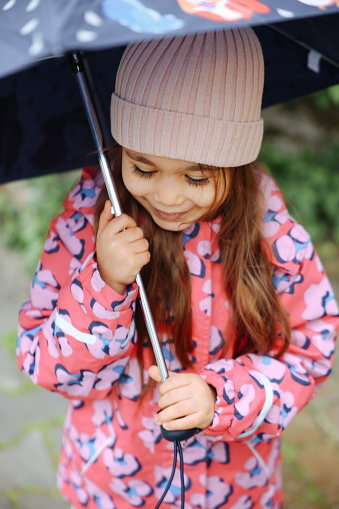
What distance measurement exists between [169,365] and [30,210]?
3426 mm

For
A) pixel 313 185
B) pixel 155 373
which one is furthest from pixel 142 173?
pixel 313 185

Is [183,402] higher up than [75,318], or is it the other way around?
[75,318]

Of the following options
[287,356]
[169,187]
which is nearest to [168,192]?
[169,187]

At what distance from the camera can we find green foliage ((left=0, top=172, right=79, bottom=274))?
4.52 metres

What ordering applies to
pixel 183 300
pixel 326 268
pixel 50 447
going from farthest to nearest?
pixel 326 268 < pixel 50 447 < pixel 183 300

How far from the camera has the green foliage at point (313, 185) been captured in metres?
4.49

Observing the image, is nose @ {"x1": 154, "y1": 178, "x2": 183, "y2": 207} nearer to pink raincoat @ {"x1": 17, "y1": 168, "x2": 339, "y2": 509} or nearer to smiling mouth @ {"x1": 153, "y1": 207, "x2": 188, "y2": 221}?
smiling mouth @ {"x1": 153, "y1": 207, "x2": 188, "y2": 221}

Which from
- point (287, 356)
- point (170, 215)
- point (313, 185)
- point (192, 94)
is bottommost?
point (313, 185)

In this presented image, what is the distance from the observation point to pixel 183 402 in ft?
4.50

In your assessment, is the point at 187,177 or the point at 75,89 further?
the point at 75,89

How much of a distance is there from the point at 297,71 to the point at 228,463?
121cm

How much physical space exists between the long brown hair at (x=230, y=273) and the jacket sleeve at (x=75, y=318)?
0.30 feet

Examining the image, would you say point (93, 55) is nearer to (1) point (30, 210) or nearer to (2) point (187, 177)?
(2) point (187, 177)

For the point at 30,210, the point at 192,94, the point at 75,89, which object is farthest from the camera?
the point at 30,210
